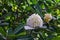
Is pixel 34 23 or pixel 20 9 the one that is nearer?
pixel 34 23

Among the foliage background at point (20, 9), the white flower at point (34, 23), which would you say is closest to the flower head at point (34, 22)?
the white flower at point (34, 23)

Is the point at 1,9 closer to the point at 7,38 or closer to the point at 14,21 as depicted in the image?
the point at 14,21

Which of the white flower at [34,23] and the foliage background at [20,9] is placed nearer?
the white flower at [34,23]

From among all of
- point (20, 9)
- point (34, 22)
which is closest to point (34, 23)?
point (34, 22)

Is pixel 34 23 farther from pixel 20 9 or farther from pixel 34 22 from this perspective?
pixel 20 9

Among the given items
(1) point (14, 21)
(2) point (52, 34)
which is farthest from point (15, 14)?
(2) point (52, 34)

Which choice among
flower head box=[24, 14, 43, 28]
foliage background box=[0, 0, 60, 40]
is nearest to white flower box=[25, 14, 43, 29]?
flower head box=[24, 14, 43, 28]

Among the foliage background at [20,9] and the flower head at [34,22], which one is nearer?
the flower head at [34,22]

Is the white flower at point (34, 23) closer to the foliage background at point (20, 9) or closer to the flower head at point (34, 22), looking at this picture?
the flower head at point (34, 22)

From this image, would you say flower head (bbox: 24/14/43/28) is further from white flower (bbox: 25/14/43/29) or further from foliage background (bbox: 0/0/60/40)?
foliage background (bbox: 0/0/60/40)

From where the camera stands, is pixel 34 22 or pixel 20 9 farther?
pixel 20 9

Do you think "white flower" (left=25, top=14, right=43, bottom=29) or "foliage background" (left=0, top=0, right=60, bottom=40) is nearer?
"white flower" (left=25, top=14, right=43, bottom=29)
